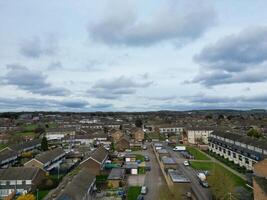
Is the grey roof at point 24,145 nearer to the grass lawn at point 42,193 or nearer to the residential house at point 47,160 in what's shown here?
the residential house at point 47,160

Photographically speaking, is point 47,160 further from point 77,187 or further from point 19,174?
point 77,187

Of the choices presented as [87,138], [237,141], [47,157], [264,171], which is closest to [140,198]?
[264,171]

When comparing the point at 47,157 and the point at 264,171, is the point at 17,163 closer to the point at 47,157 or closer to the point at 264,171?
the point at 47,157

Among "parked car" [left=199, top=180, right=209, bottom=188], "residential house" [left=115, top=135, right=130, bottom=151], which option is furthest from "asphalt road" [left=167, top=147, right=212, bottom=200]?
"residential house" [left=115, top=135, right=130, bottom=151]

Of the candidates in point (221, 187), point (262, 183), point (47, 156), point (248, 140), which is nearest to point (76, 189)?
point (221, 187)

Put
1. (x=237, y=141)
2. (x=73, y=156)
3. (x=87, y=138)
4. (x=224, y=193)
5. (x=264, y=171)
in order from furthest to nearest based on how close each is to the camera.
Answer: (x=87, y=138)
(x=73, y=156)
(x=237, y=141)
(x=264, y=171)
(x=224, y=193)

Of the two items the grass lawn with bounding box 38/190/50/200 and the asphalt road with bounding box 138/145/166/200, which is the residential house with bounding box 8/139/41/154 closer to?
the grass lawn with bounding box 38/190/50/200

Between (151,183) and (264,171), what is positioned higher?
(264,171)
